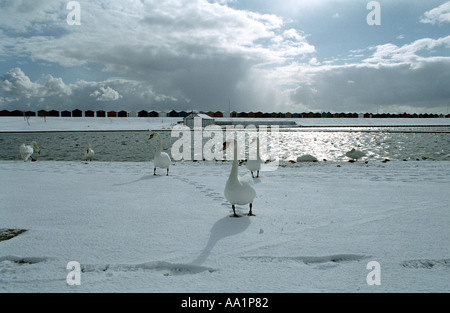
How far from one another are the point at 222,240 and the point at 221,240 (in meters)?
0.01

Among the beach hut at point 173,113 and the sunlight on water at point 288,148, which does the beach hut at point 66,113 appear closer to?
the beach hut at point 173,113

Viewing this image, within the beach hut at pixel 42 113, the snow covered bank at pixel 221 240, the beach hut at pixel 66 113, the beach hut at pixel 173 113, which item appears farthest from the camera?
the beach hut at pixel 173 113

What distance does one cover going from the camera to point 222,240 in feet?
13.9

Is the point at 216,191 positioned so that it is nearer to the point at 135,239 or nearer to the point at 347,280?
the point at 135,239

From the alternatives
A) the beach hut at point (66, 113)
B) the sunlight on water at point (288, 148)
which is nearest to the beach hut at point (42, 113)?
the beach hut at point (66, 113)

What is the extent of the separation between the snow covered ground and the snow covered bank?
14 millimetres

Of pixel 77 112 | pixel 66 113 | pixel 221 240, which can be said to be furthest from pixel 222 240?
pixel 66 113

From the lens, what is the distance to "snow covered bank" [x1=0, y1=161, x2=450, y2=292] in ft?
10.4

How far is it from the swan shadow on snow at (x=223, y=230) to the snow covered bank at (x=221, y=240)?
0.06 feet

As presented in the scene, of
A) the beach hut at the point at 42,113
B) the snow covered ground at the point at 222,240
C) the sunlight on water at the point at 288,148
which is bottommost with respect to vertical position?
the snow covered ground at the point at 222,240

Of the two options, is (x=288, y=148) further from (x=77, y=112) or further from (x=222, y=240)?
(x=77, y=112)

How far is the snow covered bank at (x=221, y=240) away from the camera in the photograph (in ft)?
10.4
